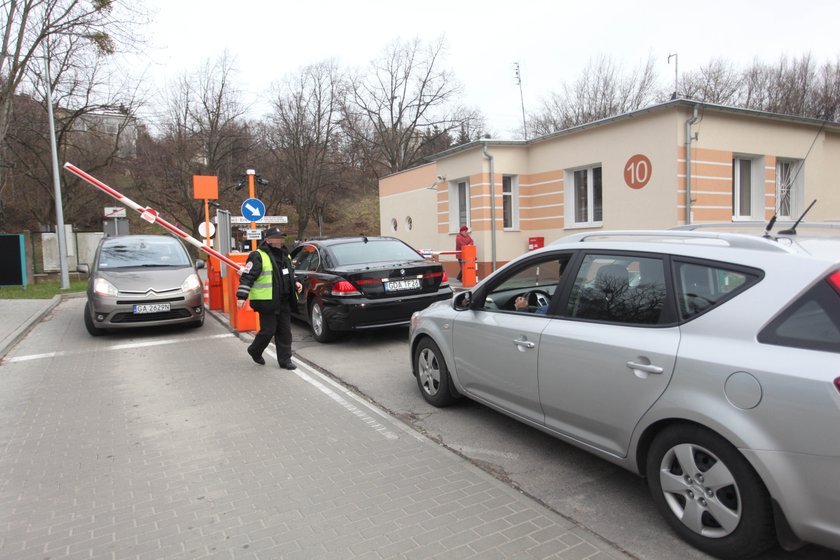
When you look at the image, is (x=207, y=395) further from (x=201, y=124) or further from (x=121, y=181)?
(x=121, y=181)

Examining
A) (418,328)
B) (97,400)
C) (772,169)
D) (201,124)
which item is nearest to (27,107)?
(201,124)

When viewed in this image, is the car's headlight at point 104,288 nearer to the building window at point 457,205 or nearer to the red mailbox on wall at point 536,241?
the red mailbox on wall at point 536,241

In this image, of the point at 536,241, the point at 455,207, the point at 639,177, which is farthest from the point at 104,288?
the point at 639,177

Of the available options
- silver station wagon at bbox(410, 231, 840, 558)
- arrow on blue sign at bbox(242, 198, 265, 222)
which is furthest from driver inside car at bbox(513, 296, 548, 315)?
arrow on blue sign at bbox(242, 198, 265, 222)

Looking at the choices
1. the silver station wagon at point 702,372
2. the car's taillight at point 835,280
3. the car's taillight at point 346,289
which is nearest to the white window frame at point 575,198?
the car's taillight at point 346,289

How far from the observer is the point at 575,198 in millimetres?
14664

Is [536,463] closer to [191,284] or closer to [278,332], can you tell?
[278,332]

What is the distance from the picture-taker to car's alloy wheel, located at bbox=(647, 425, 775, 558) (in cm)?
248

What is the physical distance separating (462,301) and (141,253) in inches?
296

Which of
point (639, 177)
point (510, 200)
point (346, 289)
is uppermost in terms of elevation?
point (639, 177)

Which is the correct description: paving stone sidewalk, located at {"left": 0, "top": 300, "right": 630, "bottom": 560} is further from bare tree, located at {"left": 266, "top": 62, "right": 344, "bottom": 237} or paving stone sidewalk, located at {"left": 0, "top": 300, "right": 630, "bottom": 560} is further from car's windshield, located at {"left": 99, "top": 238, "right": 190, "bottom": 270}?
bare tree, located at {"left": 266, "top": 62, "right": 344, "bottom": 237}

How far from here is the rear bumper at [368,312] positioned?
7.52 meters

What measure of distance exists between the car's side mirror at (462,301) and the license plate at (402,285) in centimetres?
293

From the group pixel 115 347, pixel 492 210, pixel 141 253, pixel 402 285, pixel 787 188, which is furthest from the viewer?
pixel 492 210
